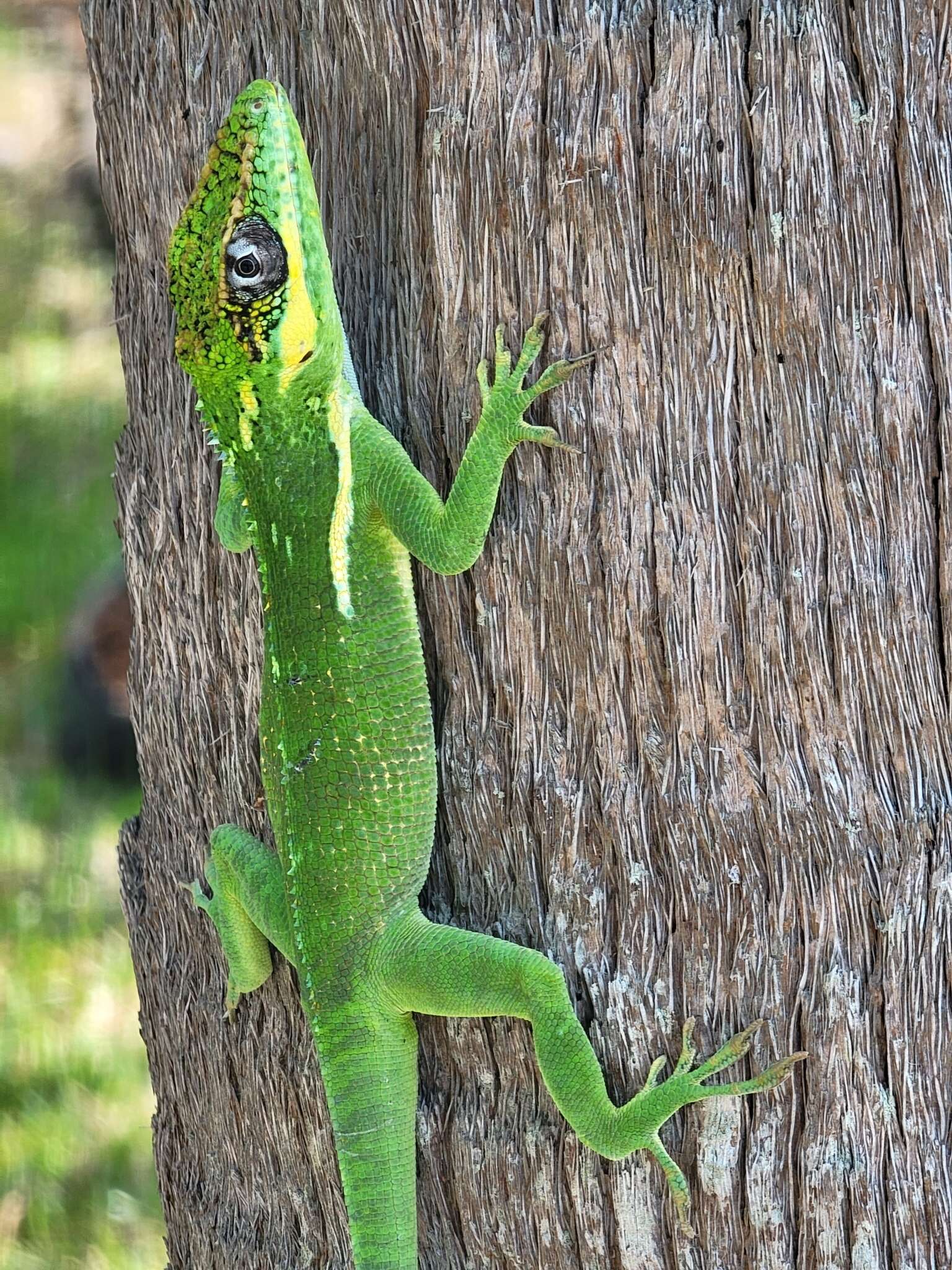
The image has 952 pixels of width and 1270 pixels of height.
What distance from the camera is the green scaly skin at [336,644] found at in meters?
2.48

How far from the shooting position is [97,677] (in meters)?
6.39

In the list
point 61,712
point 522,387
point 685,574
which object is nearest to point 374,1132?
point 685,574

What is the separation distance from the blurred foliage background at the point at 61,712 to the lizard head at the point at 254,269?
129 inches

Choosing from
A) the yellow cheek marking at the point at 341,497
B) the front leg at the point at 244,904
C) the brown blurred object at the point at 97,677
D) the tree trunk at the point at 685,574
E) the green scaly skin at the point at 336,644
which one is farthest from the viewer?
the brown blurred object at the point at 97,677

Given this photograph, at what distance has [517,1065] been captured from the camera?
2.54 meters

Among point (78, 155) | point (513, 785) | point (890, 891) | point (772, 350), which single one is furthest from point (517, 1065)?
point (78, 155)

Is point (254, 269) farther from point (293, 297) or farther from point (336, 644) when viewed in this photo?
point (336, 644)

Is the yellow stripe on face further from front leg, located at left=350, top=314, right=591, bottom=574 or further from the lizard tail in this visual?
the lizard tail

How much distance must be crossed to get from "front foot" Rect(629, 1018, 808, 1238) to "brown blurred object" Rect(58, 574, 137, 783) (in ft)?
14.7

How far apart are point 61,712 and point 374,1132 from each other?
4230 mm

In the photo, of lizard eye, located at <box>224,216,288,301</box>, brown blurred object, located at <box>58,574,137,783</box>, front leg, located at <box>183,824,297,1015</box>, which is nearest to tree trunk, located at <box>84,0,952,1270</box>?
lizard eye, located at <box>224,216,288,301</box>

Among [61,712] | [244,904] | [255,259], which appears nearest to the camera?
[255,259]

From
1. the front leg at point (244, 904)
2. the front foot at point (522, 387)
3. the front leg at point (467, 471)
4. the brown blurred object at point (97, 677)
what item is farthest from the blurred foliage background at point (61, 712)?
the front foot at point (522, 387)

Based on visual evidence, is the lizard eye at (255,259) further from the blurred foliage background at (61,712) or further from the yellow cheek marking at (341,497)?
the blurred foliage background at (61,712)
